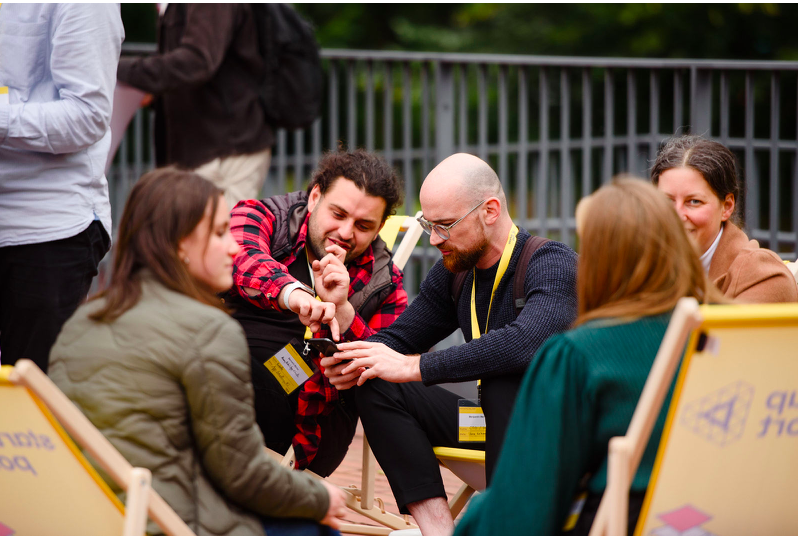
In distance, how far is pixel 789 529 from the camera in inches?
73.9

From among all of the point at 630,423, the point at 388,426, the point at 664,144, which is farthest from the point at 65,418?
the point at 664,144

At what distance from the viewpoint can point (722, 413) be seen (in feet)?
5.71

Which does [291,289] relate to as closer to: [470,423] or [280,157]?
[470,423]

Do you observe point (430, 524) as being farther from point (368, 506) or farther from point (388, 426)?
point (368, 506)

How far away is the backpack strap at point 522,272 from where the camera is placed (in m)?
3.01

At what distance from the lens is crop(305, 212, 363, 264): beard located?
11.3 feet

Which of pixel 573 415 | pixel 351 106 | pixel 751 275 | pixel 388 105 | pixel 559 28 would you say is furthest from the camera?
pixel 559 28

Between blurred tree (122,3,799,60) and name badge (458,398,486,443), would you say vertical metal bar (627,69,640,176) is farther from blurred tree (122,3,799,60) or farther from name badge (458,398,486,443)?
blurred tree (122,3,799,60)

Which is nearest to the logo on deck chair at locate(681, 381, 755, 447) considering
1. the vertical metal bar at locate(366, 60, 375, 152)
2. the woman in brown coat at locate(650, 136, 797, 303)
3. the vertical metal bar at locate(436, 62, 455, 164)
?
the woman in brown coat at locate(650, 136, 797, 303)

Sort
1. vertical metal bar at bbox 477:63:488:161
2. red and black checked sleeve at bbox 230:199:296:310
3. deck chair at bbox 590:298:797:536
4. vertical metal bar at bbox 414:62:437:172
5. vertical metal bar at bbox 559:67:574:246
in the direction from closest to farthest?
deck chair at bbox 590:298:797:536, red and black checked sleeve at bbox 230:199:296:310, vertical metal bar at bbox 559:67:574:246, vertical metal bar at bbox 477:63:488:161, vertical metal bar at bbox 414:62:437:172

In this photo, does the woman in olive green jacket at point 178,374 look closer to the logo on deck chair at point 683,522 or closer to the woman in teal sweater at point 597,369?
the woman in teal sweater at point 597,369

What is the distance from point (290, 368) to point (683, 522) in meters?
1.81

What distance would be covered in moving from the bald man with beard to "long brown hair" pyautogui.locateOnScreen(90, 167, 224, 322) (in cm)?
104

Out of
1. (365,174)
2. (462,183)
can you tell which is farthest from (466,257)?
(365,174)
